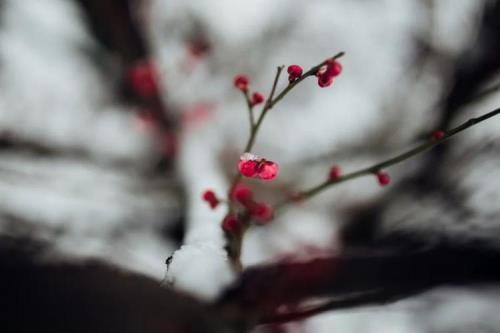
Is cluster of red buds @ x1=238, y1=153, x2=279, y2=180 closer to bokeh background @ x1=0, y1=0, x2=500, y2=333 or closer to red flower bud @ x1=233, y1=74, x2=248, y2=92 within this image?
red flower bud @ x1=233, y1=74, x2=248, y2=92

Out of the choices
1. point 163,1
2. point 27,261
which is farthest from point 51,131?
point 27,261

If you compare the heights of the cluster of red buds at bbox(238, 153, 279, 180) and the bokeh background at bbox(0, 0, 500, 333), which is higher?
the bokeh background at bbox(0, 0, 500, 333)

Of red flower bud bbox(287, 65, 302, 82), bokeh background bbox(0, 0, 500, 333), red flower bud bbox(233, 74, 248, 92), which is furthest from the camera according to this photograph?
bokeh background bbox(0, 0, 500, 333)

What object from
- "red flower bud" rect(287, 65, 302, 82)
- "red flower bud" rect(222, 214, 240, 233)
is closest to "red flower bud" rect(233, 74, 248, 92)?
"red flower bud" rect(287, 65, 302, 82)

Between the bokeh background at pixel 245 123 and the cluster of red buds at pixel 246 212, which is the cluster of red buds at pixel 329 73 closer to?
the cluster of red buds at pixel 246 212

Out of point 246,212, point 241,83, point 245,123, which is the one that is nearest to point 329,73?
point 241,83

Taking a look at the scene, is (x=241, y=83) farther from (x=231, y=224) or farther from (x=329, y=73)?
(x=231, y=224)

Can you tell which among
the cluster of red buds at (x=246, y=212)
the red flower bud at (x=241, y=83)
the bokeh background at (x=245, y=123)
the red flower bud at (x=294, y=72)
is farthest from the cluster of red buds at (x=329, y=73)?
the bokeh background at (x=245, y=123)

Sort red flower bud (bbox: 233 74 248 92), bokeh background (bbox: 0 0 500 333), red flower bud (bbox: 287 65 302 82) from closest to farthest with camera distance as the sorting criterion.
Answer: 1. red flower bud (bbox: 287 65 302 82)
2. red flower bud (bbox: 233 74 248 92)
3. bokeh background (bbox: 0 0 500 333)

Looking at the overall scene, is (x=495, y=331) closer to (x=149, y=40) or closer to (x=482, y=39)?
(x=482, y=39)
